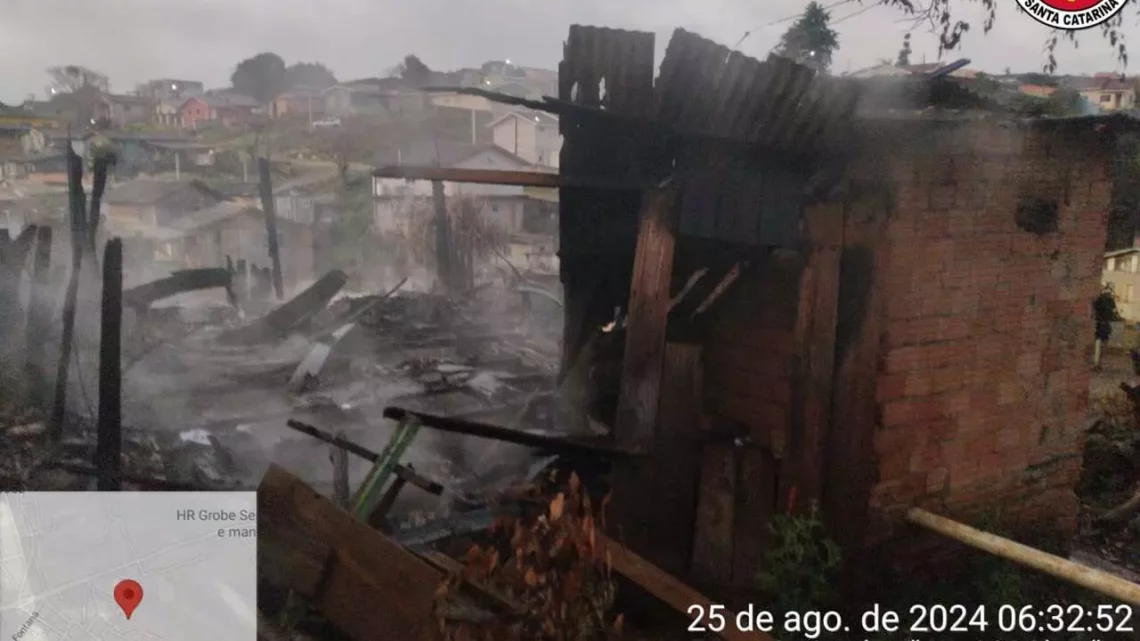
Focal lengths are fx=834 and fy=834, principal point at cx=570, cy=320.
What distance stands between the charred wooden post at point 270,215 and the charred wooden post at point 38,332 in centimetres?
70

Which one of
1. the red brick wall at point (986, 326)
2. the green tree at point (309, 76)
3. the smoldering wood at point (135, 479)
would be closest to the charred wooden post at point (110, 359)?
the smoldering wood at point (135, 479)

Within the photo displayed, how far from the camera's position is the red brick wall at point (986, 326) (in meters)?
2.76

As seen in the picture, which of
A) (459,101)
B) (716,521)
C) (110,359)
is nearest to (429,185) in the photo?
(459,101)

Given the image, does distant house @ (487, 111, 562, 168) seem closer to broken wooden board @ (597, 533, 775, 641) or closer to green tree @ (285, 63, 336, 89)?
green tree @ (285, 63, 336, 89)

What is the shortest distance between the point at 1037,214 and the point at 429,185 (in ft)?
7.26

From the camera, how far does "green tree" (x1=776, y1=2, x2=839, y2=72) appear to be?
2.66m

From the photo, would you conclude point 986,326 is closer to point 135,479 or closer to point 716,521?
point 716,521

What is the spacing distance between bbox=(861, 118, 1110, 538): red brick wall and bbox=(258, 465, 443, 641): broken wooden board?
5.21ft

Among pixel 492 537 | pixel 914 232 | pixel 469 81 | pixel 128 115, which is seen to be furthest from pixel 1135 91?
pixel 128 115

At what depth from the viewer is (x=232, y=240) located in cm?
283

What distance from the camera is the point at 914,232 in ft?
8.98

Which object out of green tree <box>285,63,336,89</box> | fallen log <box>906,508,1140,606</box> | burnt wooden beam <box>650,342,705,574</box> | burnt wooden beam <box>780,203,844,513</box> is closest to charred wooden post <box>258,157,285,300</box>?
green tree <box>285,63,336,89</box>

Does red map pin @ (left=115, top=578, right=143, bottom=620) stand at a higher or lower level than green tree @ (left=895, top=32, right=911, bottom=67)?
lower

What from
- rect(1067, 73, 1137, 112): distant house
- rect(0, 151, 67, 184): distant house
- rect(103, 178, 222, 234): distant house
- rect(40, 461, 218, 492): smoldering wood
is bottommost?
rect(40, 461, 218, 492): smoldering wood
